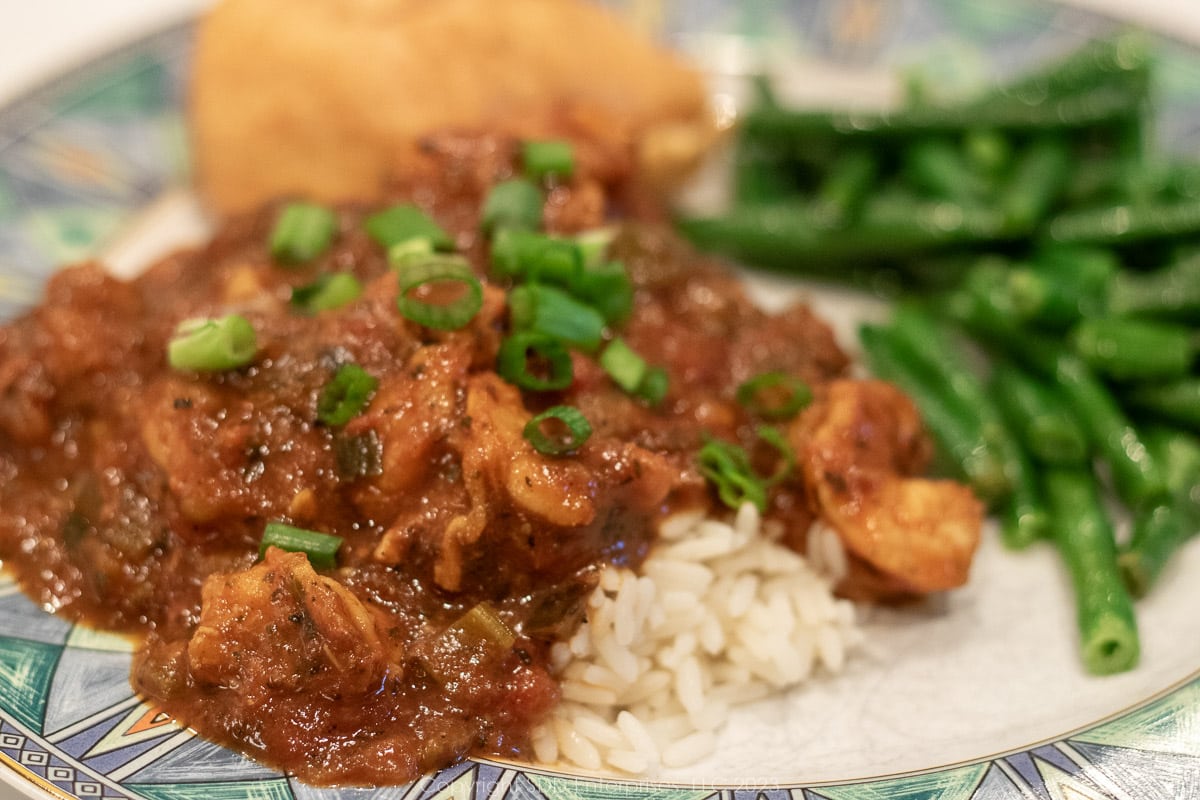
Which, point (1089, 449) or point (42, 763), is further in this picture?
point (1089, 449)

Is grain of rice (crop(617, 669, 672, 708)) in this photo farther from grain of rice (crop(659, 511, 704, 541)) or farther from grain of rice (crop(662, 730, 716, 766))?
grain of rice (crop(659, 511, 704, 541))

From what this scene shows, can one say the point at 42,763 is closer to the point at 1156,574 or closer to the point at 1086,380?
the point at 1156,574

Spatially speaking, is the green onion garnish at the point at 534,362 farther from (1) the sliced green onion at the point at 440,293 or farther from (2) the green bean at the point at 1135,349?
(2) the green bean at the point at 1135,349

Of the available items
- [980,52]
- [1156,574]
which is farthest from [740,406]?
[980,52]

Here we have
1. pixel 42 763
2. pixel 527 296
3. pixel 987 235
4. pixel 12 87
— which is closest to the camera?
pixel 42 763

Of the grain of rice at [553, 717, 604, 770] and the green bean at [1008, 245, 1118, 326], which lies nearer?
the grain of rice at [553, 717, 604, 770]

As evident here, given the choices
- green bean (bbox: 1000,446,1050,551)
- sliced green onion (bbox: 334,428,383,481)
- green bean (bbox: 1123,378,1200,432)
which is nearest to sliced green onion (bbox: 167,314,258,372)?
sliced green onion (bbox: 334,428,383,481)

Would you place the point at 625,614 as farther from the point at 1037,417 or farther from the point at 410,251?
the point at 1037,417
